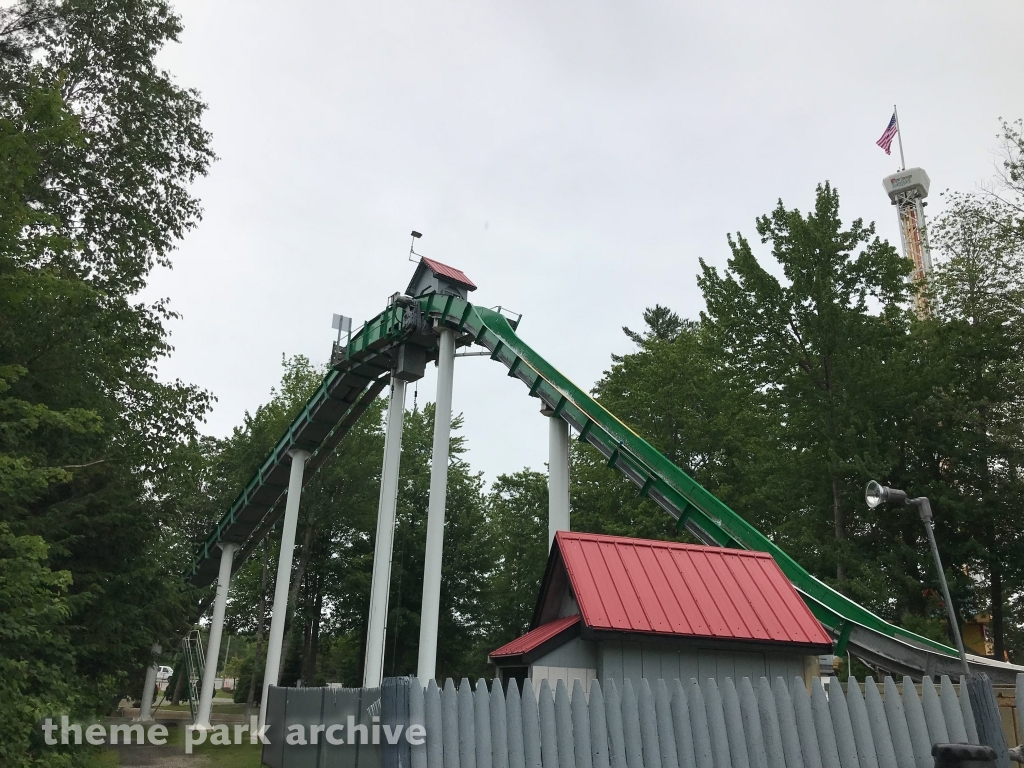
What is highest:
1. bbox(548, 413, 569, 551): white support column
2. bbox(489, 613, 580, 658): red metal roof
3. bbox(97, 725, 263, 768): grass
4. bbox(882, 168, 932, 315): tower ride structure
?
bbox(882, 168, 932, 315): tower ride structure

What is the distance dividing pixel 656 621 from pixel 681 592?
2.72ft

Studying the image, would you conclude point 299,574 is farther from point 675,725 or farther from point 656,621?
point 675,725

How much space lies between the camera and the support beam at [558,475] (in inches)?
731

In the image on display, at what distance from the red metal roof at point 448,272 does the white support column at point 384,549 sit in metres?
3.42

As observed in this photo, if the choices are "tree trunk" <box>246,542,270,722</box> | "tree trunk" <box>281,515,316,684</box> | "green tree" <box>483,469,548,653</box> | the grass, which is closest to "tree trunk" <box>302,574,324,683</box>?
"tree trunk" <box>281,515,316,684</box>

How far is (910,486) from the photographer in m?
25.9

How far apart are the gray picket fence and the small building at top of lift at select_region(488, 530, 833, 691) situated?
3155mm

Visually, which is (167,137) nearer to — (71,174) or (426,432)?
(71,174)

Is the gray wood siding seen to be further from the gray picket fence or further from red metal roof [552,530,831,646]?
the gray picket fence

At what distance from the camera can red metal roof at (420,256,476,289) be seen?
22141mm

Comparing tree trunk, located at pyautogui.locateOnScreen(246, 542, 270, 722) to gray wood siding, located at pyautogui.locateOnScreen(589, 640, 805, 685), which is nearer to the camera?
gray wood siding, located at pyautogui.locateOnScreen(589, 640, 805, 685)

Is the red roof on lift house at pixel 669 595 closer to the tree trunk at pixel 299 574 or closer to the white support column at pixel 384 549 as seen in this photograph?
the white support column at pixel 384 549

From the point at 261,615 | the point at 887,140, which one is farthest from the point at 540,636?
the point at 887,140

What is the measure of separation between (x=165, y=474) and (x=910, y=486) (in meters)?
22.3
